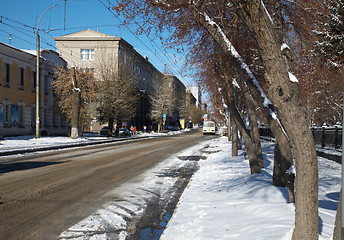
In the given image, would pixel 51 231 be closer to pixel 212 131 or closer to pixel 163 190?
pixel 163 190

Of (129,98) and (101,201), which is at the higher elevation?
(129,98)

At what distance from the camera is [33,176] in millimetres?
10445

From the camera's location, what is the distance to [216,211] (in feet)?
20.8

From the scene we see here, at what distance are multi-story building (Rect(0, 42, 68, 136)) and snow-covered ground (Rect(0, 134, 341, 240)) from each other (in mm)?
24223

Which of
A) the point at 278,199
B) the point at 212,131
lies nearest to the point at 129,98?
the point at 212,131

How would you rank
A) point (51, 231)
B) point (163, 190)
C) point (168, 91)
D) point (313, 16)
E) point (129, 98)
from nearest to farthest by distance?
point (51, 231), point (313, 16), point (163, 190), point (129, 98), point (168, 91)

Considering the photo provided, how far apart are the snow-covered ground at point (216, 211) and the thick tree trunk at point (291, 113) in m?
0.65

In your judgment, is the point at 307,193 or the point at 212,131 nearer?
the point at 307,193

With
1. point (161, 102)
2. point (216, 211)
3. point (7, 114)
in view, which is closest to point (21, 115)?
point (7, 114)

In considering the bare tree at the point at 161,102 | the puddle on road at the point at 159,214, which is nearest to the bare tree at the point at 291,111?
the puddle on road at the point at 159,214

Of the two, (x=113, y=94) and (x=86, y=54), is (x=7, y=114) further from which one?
(x=86, y=54)

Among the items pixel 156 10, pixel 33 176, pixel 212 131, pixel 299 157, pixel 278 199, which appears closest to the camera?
pixel 299 157

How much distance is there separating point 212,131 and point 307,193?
57112 mm

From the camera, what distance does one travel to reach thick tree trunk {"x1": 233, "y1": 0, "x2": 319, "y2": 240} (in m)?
3.60
